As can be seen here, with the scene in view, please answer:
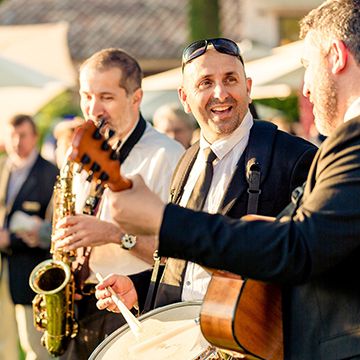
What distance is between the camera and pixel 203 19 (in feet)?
76.7

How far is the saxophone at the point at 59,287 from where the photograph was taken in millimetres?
5533

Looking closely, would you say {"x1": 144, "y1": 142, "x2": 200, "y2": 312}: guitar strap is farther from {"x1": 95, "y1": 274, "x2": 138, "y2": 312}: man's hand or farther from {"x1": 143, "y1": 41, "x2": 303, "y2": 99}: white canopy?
{"x1": 143, "y1": 41, "x2": 303, "y2": 99}: white canopy

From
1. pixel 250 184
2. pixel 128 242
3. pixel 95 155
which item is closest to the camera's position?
pixel 95 155

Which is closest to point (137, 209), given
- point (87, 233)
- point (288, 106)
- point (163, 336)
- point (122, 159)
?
point (163, 336)

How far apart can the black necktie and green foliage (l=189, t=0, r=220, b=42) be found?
1905cm

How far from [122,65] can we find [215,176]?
5.01ft

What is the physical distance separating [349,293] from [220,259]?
17.5 inches

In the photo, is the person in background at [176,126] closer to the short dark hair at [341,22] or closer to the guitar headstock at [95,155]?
the short dark hair at [341,22]

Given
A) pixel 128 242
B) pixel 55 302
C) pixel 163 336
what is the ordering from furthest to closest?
1. pixel 55 302
2. pixel 128 242
3. pixel 163 336

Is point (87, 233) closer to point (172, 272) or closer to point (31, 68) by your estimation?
point (172, 272)

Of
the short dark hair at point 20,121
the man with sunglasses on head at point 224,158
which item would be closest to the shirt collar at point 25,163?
the short dark hair at point 20,121

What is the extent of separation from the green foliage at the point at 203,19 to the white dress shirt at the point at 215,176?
19.0 m

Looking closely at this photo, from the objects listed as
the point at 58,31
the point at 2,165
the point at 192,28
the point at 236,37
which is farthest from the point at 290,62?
the point at 236,37

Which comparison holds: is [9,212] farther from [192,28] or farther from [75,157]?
[192,28]
